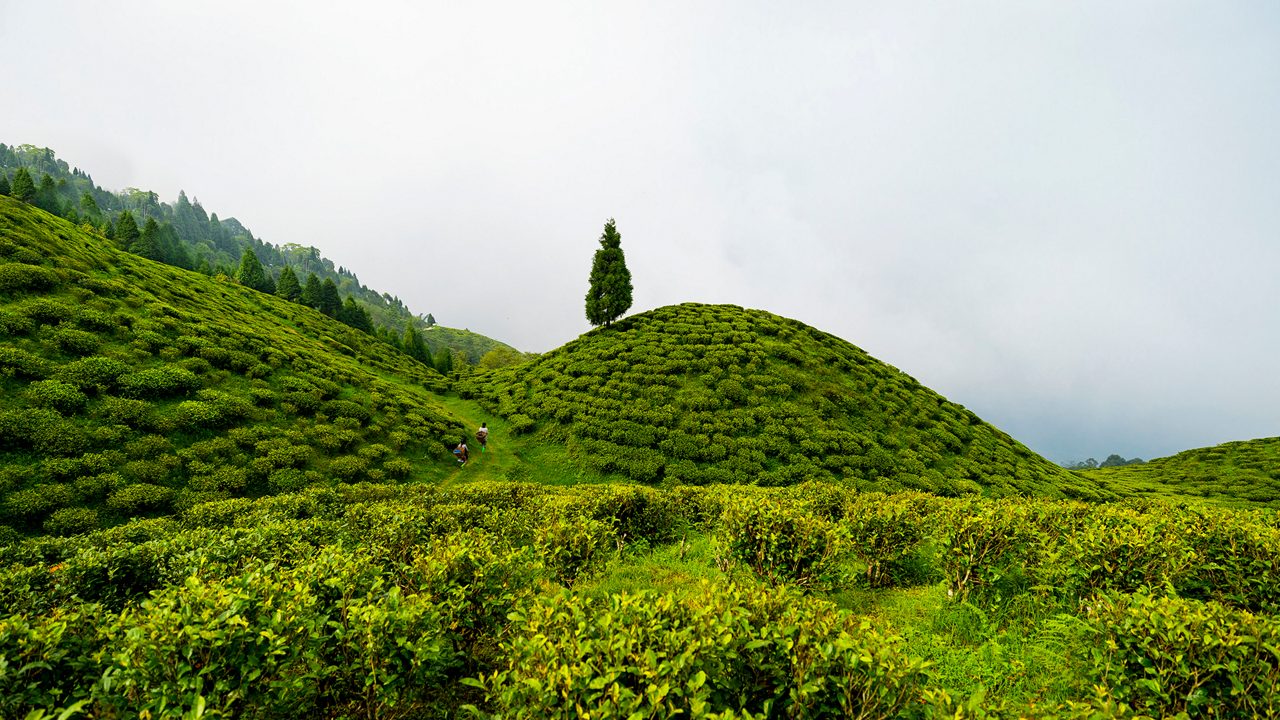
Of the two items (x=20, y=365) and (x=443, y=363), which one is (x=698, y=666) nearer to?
(x=20, y=365)

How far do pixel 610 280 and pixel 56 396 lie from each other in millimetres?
30847

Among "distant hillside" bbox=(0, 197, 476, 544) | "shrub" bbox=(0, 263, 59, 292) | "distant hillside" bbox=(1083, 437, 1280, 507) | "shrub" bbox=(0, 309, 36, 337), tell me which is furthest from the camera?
"distant hillside" bbox=(1083, 437, 1280, 507)

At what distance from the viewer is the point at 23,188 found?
6184cm

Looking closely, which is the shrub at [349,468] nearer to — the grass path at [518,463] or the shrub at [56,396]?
the grass path at [518,463]

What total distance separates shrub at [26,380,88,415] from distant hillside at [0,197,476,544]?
0.04 metres

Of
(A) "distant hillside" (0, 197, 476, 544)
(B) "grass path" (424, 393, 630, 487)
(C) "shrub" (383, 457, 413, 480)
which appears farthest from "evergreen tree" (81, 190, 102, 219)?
(C) "shrub" (383, 457, 413, 480)

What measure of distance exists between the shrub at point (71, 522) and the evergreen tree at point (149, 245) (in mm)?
69082

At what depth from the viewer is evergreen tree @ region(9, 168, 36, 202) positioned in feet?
200

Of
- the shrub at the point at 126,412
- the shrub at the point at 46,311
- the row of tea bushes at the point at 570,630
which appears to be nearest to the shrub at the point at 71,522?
the shrub at the point at 126,412

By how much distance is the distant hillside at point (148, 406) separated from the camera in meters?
14.2

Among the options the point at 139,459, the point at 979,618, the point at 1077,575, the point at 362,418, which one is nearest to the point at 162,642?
the point at 979,618

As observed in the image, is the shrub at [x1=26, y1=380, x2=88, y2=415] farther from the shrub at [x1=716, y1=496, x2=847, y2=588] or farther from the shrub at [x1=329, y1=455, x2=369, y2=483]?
the shrub at [x1=716, y1=496, x2=847, y2=588]

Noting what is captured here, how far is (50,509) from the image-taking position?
42.7 ft

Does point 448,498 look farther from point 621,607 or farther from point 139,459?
point 139,459
